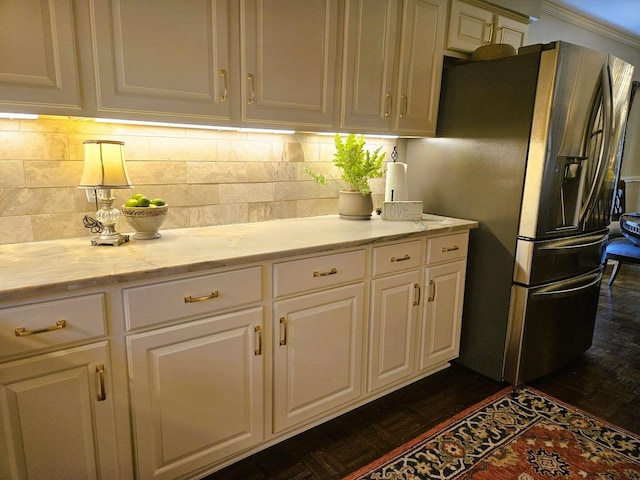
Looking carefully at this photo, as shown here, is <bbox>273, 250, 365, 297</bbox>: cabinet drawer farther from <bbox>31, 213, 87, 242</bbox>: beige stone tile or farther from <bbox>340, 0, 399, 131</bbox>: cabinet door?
<bbox>31, 213, 87, 242</bbox>: beige stone tile

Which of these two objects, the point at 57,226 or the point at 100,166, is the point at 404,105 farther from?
the point at 57,226

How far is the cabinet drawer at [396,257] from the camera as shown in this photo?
2.00 m

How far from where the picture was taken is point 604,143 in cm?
237

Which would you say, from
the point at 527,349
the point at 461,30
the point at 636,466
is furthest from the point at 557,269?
the point at 461,30

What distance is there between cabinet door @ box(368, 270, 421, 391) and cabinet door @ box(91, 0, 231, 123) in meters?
1.10

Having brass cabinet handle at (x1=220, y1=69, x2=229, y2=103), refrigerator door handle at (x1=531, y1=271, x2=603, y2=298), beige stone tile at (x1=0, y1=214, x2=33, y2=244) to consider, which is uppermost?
brass cabinet handle at (x1=220, y1=69, x2=229, y2=103)

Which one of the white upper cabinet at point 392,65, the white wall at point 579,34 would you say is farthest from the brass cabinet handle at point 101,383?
the white wall at point 579,34

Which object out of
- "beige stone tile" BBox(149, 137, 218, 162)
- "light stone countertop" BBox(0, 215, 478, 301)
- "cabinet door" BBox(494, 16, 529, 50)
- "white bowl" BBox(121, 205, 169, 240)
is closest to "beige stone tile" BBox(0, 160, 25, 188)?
"light stone countertop" BBox(0, 215, 478, 301)

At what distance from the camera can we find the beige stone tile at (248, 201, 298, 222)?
2.28 metres

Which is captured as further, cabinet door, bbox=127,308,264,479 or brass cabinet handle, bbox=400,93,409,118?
brass cabinet handle, bbox=400,93,409,118

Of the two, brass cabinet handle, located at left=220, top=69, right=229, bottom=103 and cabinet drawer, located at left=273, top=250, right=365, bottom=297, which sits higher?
brass cabinet handle, located at left=220, top=69, right=229, bottom=103

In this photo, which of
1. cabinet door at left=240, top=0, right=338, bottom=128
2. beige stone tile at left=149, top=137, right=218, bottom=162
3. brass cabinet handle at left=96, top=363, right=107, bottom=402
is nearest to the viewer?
brass cabinet handle at left=96, top=363, right=107, bottom=402

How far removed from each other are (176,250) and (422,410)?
4.82ft

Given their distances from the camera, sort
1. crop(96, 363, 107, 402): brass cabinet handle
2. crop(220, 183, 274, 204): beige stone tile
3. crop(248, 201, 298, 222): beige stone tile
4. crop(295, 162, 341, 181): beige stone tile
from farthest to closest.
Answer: crop(295, 162, 341, 181): beige stone tile → crop(248, 201, 298, 222): beige stone tile → crop(220, 183, 274, 204): beige stone tile → crop(96, 363, 107, 402): brass cabinet handle
